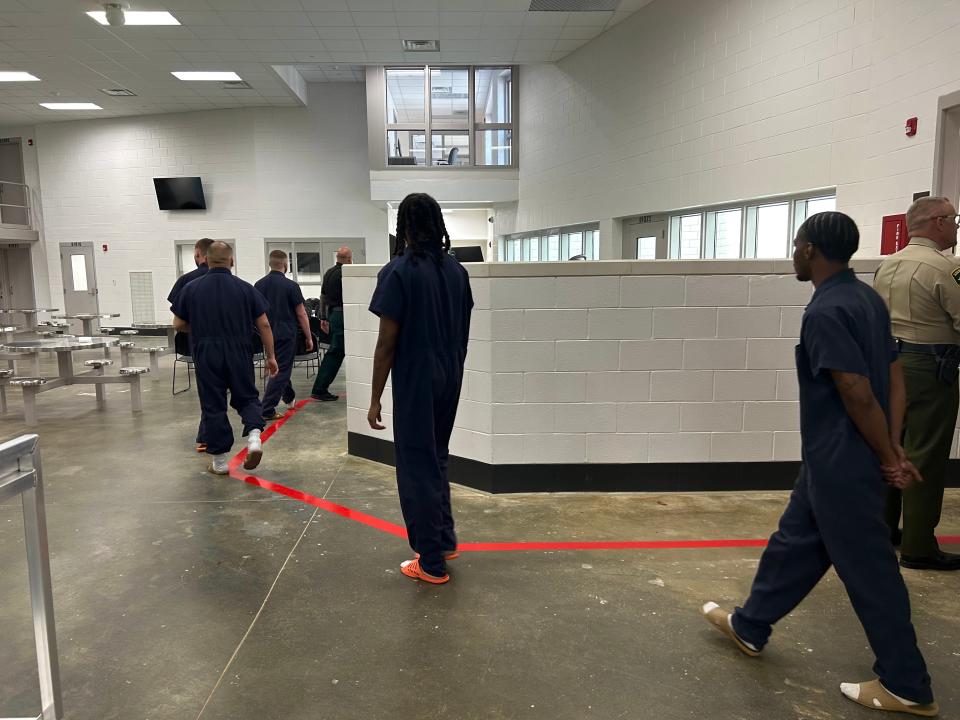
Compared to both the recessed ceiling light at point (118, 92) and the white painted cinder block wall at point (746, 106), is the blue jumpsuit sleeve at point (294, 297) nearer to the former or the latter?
the white painted cinder block wall at point (746, 106)

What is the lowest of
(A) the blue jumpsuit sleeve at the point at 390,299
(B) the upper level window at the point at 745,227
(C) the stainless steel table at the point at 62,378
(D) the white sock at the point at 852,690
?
(D) the white sock at the point at 852,690

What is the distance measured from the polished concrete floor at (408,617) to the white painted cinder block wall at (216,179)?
10649mm

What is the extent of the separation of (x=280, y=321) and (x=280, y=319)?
20 mm

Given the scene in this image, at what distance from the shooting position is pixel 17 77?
1136 cm

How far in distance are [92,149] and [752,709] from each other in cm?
1681

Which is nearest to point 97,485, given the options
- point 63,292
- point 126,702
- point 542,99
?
point 126,702

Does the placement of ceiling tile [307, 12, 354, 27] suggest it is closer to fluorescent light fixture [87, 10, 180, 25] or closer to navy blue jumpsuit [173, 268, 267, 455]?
fluorescent light fixture [87, 10, 180, 25]

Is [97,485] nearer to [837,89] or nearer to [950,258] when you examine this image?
[950,258]

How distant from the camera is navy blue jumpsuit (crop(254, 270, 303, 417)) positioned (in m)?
6.10

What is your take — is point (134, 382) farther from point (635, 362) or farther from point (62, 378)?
point (635, 362)

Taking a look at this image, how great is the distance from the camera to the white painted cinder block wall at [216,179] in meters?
13.6

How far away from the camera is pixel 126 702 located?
81.0 inches

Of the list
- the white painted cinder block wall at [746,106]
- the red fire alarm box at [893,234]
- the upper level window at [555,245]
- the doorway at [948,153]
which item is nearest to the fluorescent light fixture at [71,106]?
the upper level window at [555,245]

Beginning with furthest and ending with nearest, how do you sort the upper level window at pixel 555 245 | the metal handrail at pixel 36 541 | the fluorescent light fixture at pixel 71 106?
the fluorescent light fixture at pixel 71 106, the upper level window at pixel 555 245, the metal handrail at pixel 36 541
